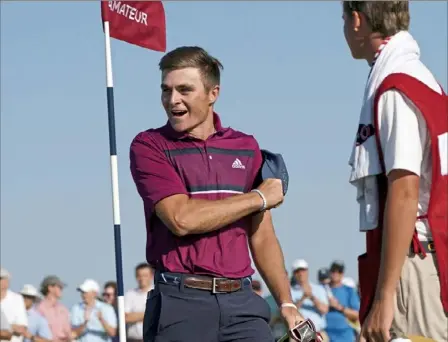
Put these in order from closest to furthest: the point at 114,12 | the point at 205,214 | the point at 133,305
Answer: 1. the point at 205,214
2. the point at 114,12
3. the point at 133,305

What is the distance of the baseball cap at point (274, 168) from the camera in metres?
6.28

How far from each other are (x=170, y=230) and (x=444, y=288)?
183cm

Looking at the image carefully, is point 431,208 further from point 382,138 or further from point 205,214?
point 205,214

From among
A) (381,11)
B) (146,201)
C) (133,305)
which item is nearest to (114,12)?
(146,201)

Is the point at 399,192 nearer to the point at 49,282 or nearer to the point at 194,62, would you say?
the point at 194,62

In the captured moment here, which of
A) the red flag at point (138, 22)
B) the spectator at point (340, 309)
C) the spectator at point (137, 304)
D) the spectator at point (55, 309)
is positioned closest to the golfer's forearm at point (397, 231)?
the red flag at point (138, 22)

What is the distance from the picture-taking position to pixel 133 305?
15.6 meters

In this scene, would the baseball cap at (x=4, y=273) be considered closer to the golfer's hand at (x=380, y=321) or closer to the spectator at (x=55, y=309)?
the spectator at (x=55, y=309)

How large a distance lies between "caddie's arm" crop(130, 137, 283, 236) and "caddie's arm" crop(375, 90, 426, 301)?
1.65m

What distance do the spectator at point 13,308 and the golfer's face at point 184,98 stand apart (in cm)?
989

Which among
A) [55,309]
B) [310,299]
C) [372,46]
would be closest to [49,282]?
[55,309]

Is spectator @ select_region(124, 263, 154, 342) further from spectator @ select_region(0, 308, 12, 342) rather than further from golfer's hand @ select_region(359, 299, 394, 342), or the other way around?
golfer's hand @ select_region(359, 299, 394, 342)

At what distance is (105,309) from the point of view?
1683 centimetres

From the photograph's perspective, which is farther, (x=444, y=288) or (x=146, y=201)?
(x=146, y=201)
